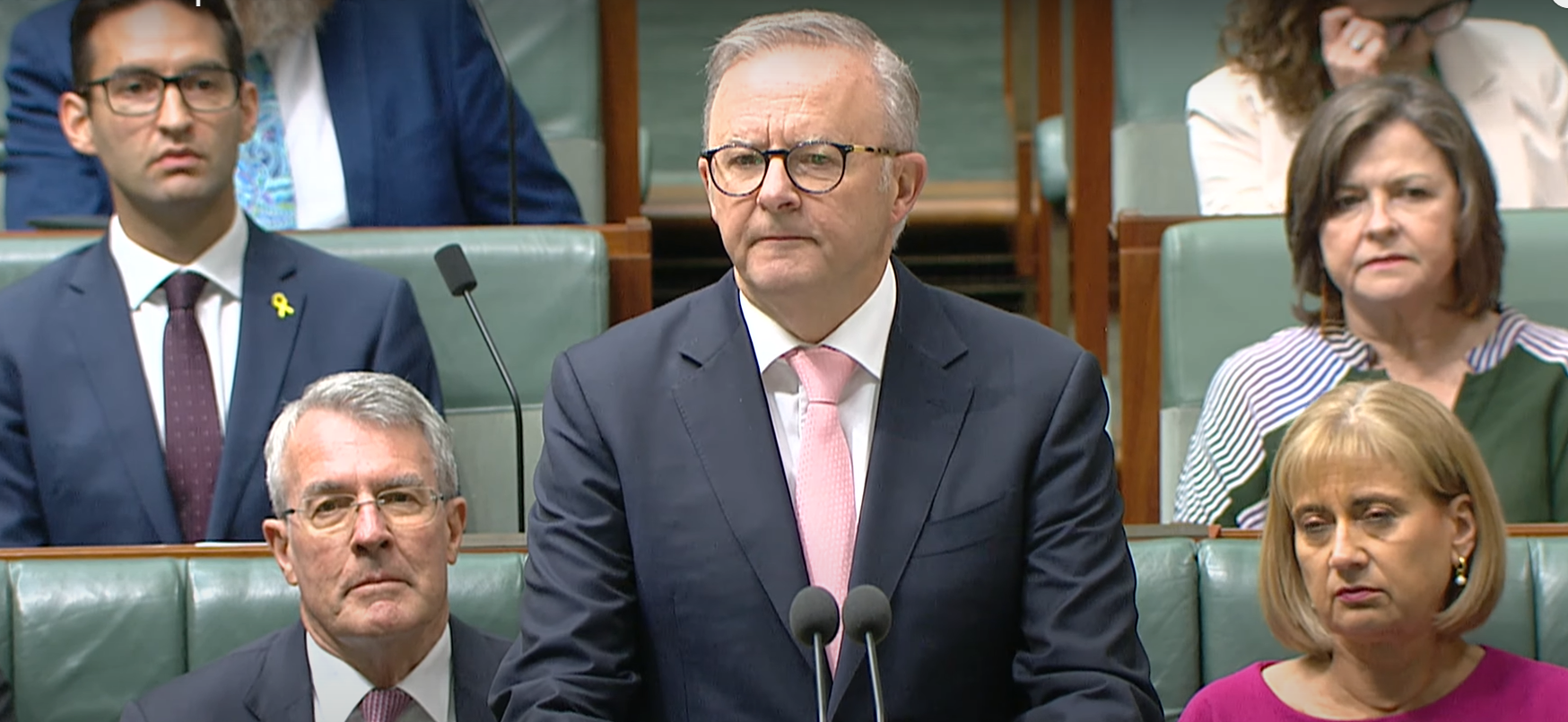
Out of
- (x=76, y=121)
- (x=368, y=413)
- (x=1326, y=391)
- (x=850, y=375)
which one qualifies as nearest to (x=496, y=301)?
(x=76, y=121)

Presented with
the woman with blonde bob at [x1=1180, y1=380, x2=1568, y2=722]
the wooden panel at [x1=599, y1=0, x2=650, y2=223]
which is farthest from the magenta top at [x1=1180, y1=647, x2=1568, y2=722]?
the wooden panel at [x1=599, y1=0, x2=650, y2=223]

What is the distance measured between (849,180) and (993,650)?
255mm

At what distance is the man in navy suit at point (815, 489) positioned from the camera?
1.01 meters

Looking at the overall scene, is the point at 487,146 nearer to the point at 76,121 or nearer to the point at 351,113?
the point at 351,113

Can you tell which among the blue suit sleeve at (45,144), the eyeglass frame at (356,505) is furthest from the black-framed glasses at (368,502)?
the blue suit sleeve at (45,144)

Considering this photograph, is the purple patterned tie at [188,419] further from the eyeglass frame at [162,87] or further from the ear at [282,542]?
the ear at [282,542]

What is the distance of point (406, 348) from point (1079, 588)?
34.0 inches

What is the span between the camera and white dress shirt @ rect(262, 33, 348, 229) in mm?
2061

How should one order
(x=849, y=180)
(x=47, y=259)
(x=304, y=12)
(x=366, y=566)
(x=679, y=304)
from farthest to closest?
(x=304, y=12) < (x=47, y=259) < (x=366, y=566) < (x=679, y=304) < (x=849, y=180)

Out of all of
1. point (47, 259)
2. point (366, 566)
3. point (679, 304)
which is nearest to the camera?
point (679, 304)

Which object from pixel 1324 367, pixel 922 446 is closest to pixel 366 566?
pixel 922 446

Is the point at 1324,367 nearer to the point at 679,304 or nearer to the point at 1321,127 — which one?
the point at 1321,127

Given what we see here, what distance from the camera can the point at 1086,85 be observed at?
2496mm

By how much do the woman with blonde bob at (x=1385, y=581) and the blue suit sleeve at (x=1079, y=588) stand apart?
0.22m
